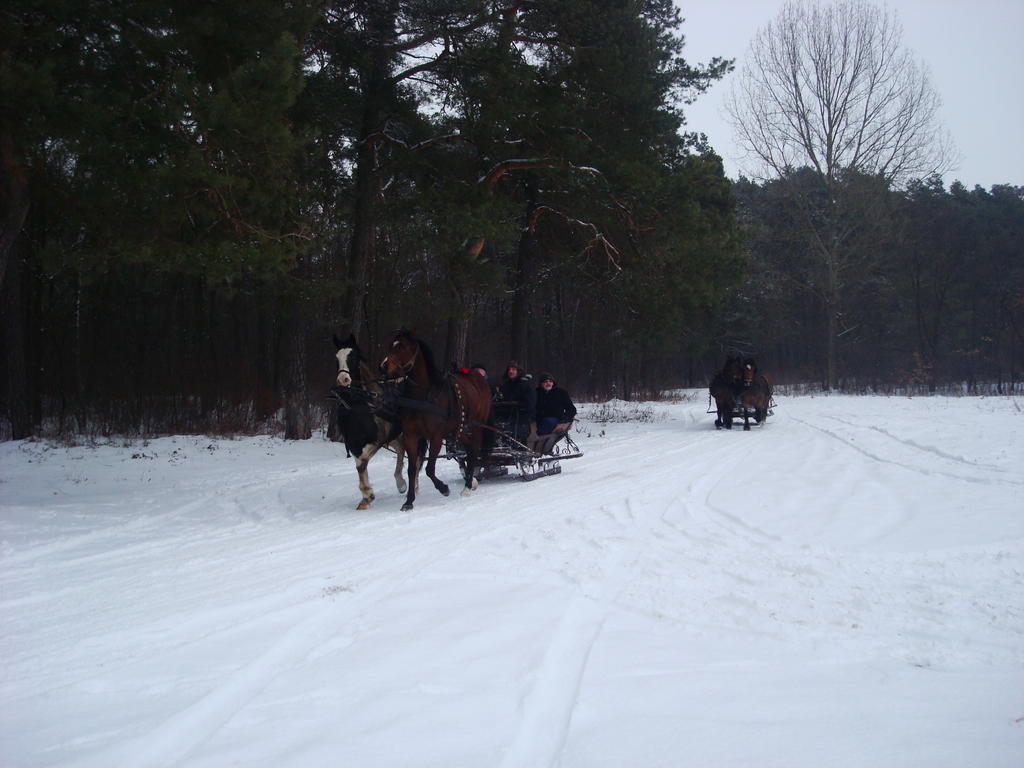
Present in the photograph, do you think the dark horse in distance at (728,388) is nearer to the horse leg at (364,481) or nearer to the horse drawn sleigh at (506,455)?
the horse drawn sleigh at (506,455)

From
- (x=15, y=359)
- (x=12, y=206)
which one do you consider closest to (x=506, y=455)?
(x=12, y=206)

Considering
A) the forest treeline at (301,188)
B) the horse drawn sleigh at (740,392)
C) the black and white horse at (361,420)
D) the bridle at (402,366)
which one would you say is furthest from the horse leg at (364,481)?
the horse drawn sleigh at (740,392)

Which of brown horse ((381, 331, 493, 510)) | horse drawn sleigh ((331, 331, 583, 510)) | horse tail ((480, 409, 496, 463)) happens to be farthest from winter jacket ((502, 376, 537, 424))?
brown horse ((381, 331, 493, 510))

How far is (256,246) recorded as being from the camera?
959 cm

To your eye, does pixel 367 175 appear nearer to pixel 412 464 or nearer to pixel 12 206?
pixel 12 206

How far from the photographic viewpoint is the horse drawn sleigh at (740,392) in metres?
20.0

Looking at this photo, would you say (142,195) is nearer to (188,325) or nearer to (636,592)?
(636,592)

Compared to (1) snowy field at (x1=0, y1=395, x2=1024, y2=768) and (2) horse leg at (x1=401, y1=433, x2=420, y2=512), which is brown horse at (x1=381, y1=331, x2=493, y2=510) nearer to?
(2) horse leg at (x1=401, y1=433, x2=420, y2=512)

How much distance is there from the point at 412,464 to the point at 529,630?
500 cm

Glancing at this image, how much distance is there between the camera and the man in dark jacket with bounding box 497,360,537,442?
1217 cm

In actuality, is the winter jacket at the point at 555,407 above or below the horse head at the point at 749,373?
below

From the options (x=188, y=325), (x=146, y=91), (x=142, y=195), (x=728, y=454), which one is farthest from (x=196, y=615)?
(x=188, y=325)

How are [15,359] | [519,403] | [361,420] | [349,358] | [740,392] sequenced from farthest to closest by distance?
[740,392] < [15,359] < [519,403] < [361,420] < [349,358]

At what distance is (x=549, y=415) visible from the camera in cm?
1270
